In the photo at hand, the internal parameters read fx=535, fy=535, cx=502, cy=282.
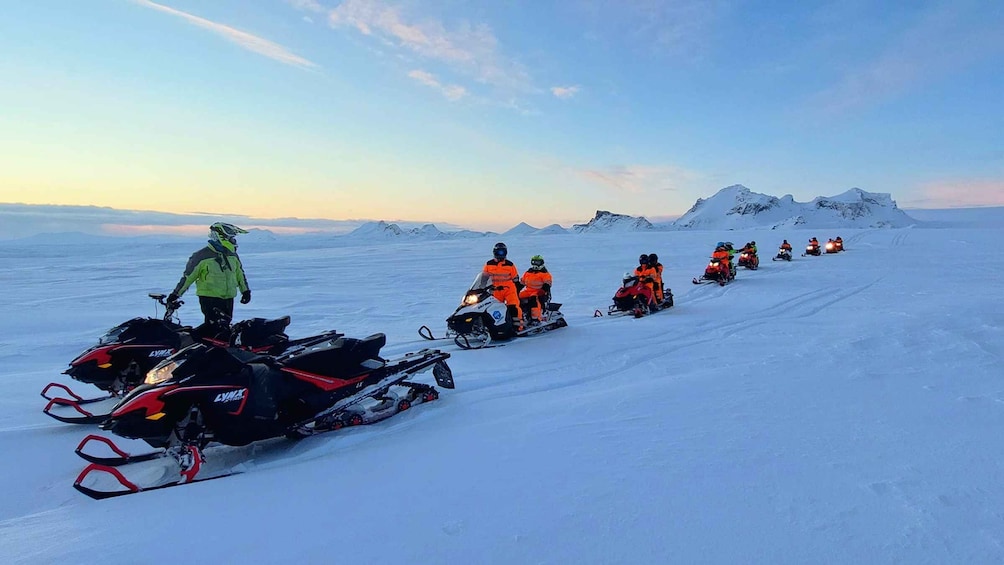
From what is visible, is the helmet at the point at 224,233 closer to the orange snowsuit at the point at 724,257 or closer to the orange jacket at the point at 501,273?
the orange jacket at the point at 501,273

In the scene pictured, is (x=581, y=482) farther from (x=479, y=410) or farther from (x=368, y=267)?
(x=368, y=267)

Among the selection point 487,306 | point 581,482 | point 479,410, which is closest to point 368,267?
point 487,306

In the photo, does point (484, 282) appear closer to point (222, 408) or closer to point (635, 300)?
point (635, 300)

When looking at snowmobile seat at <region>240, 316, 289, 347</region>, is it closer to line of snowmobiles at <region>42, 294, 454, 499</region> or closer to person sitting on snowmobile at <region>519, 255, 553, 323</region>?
line of snowmobiles at <region>42, 294, 454, 499</region>

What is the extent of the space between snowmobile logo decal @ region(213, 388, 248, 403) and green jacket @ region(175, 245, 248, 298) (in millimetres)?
2462

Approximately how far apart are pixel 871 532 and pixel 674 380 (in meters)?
2.55

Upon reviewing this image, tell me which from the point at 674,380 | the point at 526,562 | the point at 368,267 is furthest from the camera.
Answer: the point at 368,267

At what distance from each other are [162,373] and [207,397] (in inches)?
13.8

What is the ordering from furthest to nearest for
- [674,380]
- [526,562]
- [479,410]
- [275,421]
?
[674,380]
[479,410]
[275,421]
[526,562]

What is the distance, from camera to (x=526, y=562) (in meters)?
2.08

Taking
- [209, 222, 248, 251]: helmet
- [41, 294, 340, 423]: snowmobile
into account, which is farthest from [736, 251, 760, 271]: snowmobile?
[41, 294, 340, 423]: snowmobile

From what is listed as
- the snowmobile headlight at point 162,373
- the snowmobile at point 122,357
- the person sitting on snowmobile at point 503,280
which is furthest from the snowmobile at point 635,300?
the snowmobile headlight at point 162,373

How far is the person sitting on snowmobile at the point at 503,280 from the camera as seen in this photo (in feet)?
25.7

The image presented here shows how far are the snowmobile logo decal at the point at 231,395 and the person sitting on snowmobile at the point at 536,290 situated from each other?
206 inches
